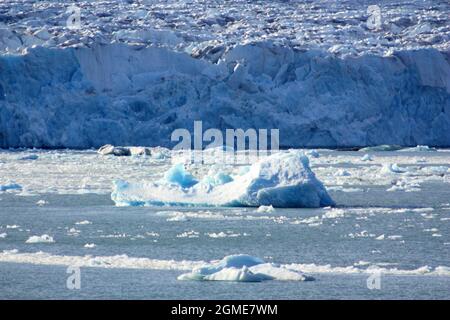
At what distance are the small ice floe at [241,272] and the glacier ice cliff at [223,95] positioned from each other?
69.0ft

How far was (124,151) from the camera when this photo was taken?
2911 cm

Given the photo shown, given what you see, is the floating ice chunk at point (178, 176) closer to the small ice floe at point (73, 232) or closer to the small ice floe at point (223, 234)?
the small ice floe at point (73, 232)

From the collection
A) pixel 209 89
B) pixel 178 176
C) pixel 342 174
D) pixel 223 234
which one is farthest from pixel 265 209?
pixel 209 89

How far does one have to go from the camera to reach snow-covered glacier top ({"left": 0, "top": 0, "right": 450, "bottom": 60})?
34.0 m

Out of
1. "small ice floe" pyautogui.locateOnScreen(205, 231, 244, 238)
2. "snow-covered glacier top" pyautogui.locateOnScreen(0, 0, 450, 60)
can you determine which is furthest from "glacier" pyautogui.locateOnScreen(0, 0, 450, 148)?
"small ice floe" pyautogui.locateOnScreen(205, 231, 244, 238)

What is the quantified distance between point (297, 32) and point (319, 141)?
9236mm

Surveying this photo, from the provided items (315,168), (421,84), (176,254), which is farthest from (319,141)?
(176,254)

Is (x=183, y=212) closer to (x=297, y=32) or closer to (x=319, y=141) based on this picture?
(x=319, y=141)

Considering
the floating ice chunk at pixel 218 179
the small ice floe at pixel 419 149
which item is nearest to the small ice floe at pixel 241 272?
the floating ice chunk at pixel 218 179

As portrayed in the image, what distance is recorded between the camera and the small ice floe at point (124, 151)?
2878cm

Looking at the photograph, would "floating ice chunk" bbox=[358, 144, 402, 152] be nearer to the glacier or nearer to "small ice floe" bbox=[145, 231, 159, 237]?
the glacier

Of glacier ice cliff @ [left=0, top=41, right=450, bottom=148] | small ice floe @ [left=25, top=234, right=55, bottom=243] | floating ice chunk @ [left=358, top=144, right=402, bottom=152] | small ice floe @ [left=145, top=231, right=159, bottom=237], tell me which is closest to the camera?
small ice floe @ [left=25, top=234, right=55, bottom=243]

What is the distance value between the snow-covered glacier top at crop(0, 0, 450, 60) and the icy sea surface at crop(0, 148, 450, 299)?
15387 mm

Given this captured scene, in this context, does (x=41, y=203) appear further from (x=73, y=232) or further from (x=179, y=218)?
(x=73, y=232)
